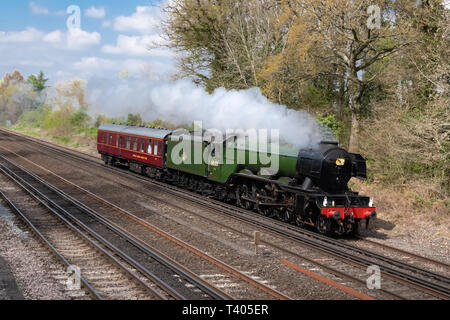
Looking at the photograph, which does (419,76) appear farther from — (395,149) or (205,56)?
(205,56)

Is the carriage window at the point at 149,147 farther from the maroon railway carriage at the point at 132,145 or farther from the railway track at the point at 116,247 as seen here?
the railway track at the point at 116,247

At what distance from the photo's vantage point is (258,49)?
1057 inches

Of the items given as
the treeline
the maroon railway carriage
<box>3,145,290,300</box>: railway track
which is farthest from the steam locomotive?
the treeline

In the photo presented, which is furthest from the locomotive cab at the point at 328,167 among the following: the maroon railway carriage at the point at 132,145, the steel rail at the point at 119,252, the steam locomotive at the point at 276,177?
the maroon railway carriage at the point at 132,145

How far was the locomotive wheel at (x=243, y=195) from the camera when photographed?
15.9 m

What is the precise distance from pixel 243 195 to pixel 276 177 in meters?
2.27

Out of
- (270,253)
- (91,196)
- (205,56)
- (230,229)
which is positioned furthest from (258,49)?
(270,253)

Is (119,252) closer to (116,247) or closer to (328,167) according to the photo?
(116,247)

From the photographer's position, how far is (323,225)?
1288 cm

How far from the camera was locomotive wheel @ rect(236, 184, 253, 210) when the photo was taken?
15863 millimetres

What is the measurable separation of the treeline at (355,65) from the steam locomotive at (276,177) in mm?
4663

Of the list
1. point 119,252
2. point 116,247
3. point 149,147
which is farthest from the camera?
point 149,147

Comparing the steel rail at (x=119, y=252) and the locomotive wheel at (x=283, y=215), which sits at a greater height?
the locomotive wheel at (x=283, y=215)

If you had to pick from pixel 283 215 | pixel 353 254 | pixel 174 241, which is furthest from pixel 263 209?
pixel 353 254
